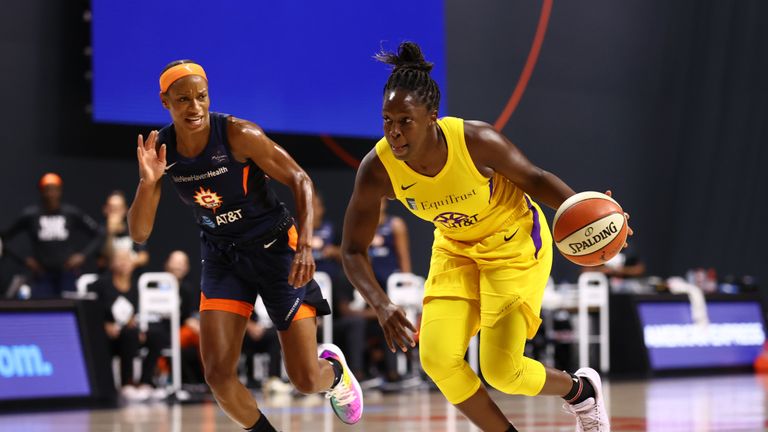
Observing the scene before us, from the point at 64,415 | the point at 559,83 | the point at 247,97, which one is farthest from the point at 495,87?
the point at 64,415

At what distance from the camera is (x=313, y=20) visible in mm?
13461

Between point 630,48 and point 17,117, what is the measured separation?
9.53m

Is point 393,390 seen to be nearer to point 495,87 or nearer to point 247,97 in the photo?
point 247,97

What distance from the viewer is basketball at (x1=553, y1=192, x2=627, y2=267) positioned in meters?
4.63

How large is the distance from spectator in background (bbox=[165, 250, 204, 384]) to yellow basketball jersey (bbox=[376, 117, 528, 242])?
20.1 ft

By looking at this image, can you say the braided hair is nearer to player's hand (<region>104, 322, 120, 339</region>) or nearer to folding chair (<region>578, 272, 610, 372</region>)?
player's hand (<region>104, 322, 120, 339</region>)

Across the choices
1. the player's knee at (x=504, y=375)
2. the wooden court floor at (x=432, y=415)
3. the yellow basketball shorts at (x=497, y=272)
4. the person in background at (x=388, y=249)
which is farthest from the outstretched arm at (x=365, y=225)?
the person in background at (x=388, y=249)

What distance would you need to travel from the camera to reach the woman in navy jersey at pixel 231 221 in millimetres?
4766

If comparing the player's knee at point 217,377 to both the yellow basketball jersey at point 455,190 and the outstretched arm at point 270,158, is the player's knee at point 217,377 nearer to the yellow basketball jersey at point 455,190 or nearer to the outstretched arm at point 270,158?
the outstretched arm at point 270,158

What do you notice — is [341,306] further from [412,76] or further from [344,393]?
[412,76]

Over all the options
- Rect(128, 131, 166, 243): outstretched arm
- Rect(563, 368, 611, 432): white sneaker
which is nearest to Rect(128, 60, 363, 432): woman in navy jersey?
Rect(128, 131, 166, 243): outstretched arm

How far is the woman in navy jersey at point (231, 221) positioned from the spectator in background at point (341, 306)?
537 centimetres

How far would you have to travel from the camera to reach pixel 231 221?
4.98 meters

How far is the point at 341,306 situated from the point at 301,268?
6.37m
